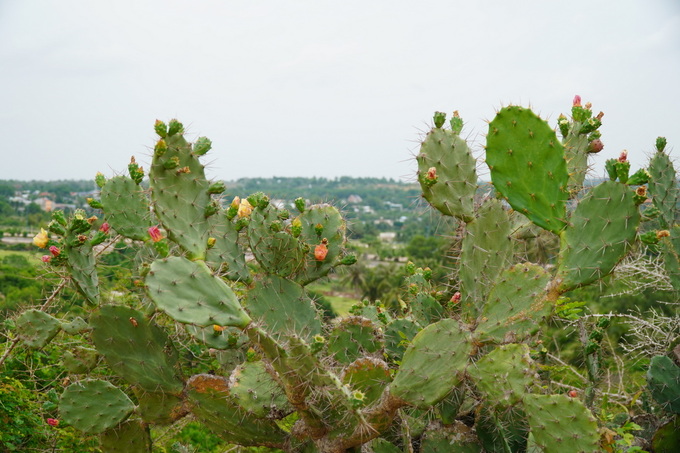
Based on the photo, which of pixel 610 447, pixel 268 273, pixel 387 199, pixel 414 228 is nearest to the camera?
pixel 610 447

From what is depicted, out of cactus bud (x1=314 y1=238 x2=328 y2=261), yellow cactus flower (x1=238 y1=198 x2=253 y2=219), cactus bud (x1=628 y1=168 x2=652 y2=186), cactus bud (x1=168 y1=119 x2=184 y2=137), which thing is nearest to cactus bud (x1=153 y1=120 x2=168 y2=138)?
cactus bud (x1=168 y1=119 x2=184 y2=137)

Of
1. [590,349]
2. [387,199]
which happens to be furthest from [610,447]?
[387,199]

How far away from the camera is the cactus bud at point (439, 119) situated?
241 centimetres

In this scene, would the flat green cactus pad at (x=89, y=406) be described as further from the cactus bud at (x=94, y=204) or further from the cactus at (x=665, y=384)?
the cactus at (x=665, y=384)

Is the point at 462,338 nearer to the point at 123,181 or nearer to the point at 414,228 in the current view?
the point at 123,181

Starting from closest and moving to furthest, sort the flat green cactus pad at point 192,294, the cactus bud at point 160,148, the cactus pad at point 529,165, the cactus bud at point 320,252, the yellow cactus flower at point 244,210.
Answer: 1. the flat green cactus pad at point 192,294
2. the cactus bud at point 160,148
3. the cactus pad at point 529,165
4. the cactus bud at point 320,252
5. the yellow cactus flower at point 244,210

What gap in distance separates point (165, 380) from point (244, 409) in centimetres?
37

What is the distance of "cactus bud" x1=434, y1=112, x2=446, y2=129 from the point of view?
2406mm

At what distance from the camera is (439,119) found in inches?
94.7

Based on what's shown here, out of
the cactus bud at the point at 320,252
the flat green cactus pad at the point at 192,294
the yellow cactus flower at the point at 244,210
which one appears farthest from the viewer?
the yellow cactus flower at the point at 244,210

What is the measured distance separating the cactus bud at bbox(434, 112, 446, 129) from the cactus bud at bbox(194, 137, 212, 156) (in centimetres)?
93

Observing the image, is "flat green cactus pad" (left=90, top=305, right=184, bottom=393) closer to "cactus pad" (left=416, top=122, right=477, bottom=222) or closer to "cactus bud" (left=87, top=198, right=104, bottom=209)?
"cactus bud" (left=87, top=198, right=104, bottom=209)

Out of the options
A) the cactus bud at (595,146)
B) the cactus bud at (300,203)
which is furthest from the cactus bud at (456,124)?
the cactus bud at (300,203)

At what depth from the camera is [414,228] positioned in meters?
67.7
